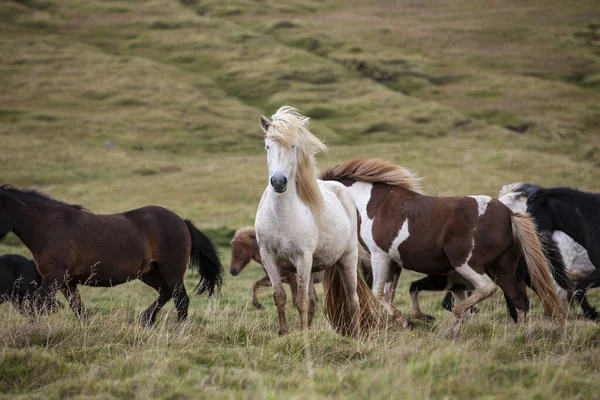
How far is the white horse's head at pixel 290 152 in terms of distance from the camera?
6.12 meters

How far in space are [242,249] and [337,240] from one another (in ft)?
26.0

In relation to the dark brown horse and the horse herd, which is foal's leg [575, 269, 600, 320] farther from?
the dark brown horse

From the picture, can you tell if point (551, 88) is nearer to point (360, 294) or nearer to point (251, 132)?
point (251, 132)

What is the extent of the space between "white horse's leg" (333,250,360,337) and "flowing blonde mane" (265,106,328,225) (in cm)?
90

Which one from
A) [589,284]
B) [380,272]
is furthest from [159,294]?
[589,284]

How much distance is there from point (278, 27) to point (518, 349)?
83.2 m

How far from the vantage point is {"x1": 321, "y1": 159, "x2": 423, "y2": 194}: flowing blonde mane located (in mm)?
8531

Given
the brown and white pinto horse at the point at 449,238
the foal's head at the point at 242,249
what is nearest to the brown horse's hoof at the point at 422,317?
the brown and white pinto horse at the point at 449,238

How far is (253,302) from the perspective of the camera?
11.0 m

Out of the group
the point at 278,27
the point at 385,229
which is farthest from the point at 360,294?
the point at 278,27

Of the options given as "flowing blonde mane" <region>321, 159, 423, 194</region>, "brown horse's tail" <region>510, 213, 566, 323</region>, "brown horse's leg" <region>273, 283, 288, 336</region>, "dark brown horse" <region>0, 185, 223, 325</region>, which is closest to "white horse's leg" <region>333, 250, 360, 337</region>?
"brown horse's leg" <region>273, 283, 288, 336</region>

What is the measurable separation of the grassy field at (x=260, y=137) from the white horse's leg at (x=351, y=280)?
0.54 m

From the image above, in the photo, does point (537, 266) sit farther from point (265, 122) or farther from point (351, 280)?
point (265, 122)

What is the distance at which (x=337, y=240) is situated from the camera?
22.6 ft
